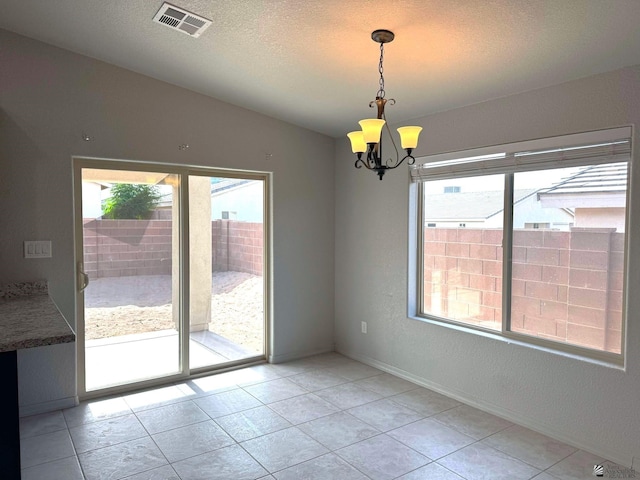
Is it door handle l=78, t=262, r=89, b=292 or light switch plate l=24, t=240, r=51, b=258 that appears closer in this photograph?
light switch plate l=24, t=240, r=51, b=258

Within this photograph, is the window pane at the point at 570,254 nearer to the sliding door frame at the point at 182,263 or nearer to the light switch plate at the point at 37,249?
the sliding door frame at the point at 182,263

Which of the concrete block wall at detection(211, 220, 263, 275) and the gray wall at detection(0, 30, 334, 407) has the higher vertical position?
the gray wall at detection(0, 30, 334, 407)

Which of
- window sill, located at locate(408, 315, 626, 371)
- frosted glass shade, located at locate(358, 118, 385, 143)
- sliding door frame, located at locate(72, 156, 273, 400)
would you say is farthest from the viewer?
sliding door frame, located at locate(72, 156, 273, 400)

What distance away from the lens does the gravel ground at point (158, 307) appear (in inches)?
143

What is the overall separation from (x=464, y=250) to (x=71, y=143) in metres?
3.20

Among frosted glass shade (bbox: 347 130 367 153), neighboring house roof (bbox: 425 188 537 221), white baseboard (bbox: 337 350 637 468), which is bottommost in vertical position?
white baseboard (bbox: 337 350 637 468)

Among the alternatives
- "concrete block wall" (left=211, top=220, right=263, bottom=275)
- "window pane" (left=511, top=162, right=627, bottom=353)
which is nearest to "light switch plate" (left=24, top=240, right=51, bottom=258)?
"concrete block wall" (left=211, top=220, right=263, bottom=275)

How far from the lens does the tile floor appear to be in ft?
8.39

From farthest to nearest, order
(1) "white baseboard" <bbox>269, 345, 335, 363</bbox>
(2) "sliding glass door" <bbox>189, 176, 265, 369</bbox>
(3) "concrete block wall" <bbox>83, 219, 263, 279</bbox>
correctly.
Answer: (1) "white baseboard" <bbox>269, 345, 335, 363</bbox>, (2) "sliding glass door" <bbox>189, 176, 265, 369</bbox>, (3) "concrete block wall" <bbox>83, 219, 263, 279</bbox>

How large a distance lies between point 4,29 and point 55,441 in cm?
282

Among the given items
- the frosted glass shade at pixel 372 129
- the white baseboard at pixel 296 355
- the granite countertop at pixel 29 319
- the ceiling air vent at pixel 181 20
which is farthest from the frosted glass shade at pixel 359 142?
the white baseboard at pixel 296 355

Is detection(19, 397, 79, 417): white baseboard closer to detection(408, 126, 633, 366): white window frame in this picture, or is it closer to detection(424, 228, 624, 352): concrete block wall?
detection(408, 126, 633, 366): white window frame

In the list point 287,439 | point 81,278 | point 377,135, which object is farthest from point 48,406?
point 377,135

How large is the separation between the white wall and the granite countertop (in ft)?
9.00
